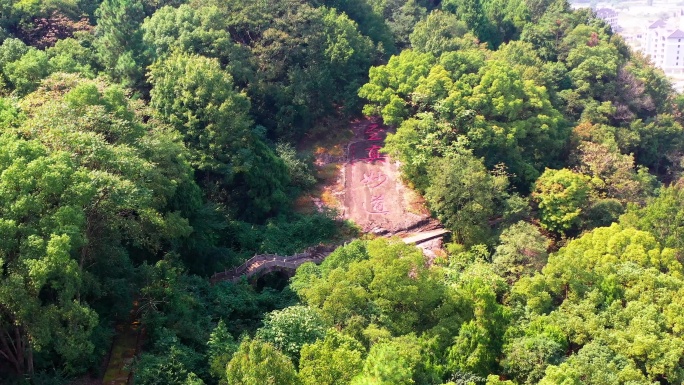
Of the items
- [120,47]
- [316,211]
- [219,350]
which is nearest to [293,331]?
[219,350]

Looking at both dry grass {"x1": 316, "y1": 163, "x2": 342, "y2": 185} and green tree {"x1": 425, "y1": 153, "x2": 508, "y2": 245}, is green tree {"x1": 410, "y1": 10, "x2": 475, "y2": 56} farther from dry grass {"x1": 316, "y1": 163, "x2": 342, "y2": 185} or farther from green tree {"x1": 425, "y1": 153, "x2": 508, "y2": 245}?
green tree {"x1": 425, "y1": 153, "x2": 508, "y2": 245}

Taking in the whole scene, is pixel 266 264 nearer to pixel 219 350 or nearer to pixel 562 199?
pixel 219 350

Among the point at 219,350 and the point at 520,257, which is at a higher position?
the point at 219,350

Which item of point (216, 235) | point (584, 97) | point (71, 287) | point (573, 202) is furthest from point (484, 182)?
point (71, 287)

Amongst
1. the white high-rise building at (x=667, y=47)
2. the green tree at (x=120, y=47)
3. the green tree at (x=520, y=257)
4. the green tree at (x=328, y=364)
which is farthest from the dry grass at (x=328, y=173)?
the white high-rise building at (x=667, y=47)

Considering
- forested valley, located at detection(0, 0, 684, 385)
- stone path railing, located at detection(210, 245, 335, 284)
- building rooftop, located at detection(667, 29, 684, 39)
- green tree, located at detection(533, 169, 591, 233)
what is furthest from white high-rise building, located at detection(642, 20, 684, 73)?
stone path railing, located at detection(210, 245, 335, 284)

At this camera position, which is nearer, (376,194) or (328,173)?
(376,194)
